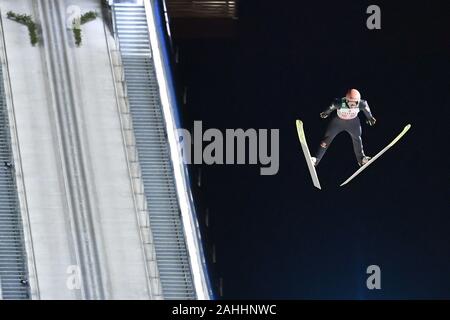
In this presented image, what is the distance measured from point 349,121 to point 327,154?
99cm

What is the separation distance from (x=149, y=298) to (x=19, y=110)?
12.4 ft

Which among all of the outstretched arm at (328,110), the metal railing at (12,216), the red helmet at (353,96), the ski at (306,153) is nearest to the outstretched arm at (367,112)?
the red helmet at (353,96)

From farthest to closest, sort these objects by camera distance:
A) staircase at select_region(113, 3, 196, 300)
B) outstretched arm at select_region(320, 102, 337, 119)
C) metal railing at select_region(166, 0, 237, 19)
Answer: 1. metal railing at select_region(166, 0, 237, 19)
2. staircase at select_region(113, 3, 196, 300)
3. outstretched arm at select_region(320, 102, 337, 119)

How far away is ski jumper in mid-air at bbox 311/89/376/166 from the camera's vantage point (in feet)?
101

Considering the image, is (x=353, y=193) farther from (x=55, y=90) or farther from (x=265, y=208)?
(x=55, y=90)

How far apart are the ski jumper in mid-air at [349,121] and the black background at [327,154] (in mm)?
155

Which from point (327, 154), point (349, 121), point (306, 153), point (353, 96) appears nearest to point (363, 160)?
point (327, 154)

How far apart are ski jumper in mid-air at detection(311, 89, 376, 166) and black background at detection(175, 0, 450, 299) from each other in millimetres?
155

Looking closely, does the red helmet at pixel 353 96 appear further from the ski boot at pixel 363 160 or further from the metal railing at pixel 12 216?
the metal railing at pixel 12 216

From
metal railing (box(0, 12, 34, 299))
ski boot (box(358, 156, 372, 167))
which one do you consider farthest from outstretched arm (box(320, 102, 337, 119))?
metal railing (box(0, 12, 34, 299))

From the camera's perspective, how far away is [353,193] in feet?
105

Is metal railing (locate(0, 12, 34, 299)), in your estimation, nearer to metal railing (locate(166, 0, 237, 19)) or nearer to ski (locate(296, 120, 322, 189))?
metal railing (locate(166, 0, 237, 19))

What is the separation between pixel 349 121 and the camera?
102ft
